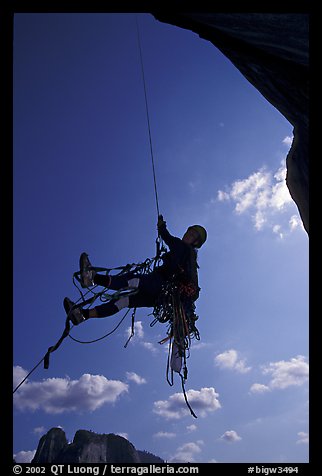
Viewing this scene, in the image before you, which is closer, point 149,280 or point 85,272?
point 85,272

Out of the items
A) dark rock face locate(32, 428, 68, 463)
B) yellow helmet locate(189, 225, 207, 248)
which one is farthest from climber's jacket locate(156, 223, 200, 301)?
dark rock face locate(32, 428, 68, 463)

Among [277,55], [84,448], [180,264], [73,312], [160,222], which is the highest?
[277,55]

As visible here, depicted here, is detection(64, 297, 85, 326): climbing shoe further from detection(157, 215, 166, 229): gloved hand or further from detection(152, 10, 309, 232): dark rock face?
detection(152, 10, 309, 232): dark rock face

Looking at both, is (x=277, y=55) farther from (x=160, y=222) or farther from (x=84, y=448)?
(x=84, y=448)

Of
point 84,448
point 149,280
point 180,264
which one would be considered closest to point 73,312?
point 149,280

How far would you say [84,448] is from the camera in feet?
166

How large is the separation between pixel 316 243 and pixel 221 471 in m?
2.25

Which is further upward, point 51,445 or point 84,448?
point 51,445

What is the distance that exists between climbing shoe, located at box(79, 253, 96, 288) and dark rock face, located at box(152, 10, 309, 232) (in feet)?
10.1

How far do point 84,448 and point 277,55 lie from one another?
5586 cm

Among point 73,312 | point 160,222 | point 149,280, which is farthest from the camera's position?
point 160,222
